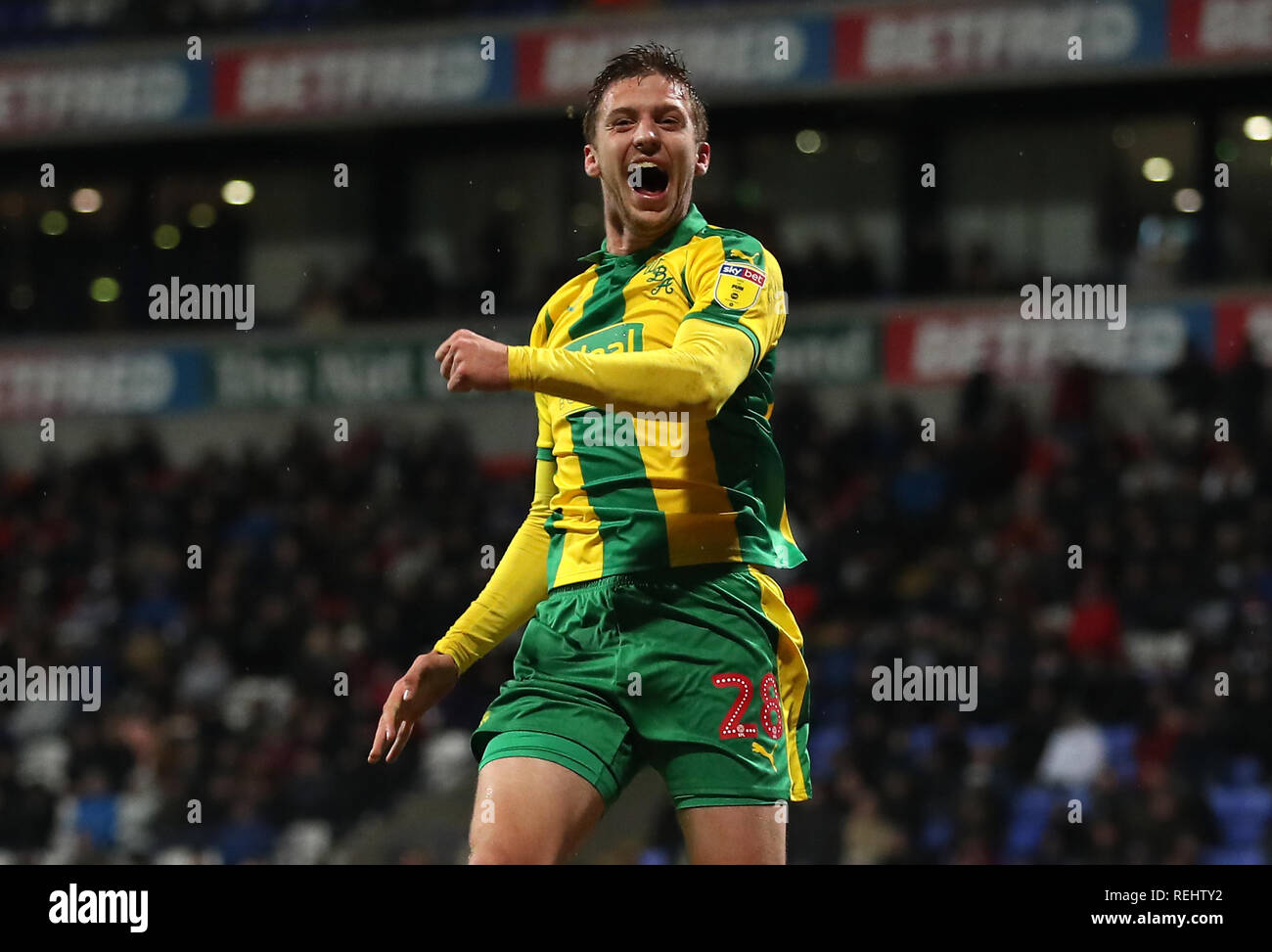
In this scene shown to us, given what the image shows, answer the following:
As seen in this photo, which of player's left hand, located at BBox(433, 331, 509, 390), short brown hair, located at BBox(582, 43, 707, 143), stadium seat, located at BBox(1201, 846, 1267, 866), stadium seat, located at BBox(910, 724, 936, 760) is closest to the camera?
player's left hand, located at BBox(433, 331, 509, 390)

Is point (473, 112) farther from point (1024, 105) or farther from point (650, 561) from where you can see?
point (650, 561)

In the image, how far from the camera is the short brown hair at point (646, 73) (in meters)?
4.12

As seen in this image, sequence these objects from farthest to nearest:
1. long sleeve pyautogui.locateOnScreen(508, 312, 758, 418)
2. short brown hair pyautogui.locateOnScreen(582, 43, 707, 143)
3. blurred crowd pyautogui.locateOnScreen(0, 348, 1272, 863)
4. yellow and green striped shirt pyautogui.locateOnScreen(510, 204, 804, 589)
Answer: blurred crowd pyautogui.locateOnScreen(0, 348, 1272, 863)
short brown hair pyautogui.locateOnScreen(582, 43, 707, 143)
yellow and green striped shirt pyautogui.locateOnScreen(510, 204, 804, 589)
long sleeve pyautogui.locateOnScreen(508, 312, 758, 418)

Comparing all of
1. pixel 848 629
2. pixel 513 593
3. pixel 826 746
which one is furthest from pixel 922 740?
pixel 513 593

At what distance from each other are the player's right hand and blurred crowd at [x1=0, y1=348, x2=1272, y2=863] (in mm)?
6485

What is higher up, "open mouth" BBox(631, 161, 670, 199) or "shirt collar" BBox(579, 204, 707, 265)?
"open mouth" BBox(631, 161, 670, 199)

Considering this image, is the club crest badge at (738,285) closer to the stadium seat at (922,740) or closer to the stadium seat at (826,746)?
the stadium seat at (826,746)

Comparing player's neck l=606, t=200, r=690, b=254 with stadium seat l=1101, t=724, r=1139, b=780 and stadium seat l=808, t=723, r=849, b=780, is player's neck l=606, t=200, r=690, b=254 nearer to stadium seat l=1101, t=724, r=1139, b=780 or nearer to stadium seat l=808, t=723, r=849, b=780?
stadium seat l=808, t=723, r=849, b=780

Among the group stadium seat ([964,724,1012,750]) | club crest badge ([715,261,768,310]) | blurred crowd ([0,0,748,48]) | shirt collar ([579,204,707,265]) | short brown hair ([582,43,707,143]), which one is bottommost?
stadium seat ([964,724,1012,750])

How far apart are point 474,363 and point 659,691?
86 cm

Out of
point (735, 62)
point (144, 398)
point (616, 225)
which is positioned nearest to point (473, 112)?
point (735, 62)

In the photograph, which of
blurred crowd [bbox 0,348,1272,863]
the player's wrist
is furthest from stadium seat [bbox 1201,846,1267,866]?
the player's wrist

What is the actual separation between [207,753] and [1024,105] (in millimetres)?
8718

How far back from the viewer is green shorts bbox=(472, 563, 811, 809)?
387 cm
